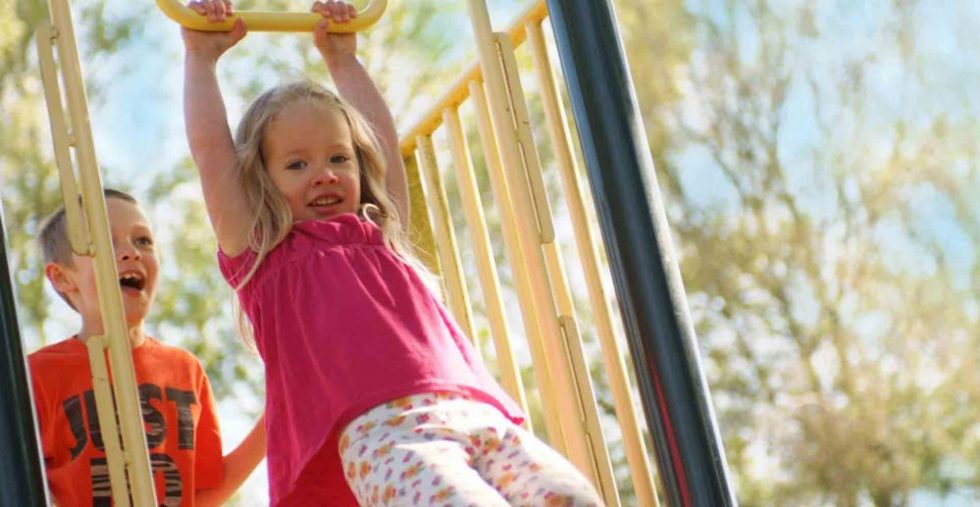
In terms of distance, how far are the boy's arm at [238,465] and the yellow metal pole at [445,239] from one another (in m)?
0.46

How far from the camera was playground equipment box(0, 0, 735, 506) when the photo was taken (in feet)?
5.42

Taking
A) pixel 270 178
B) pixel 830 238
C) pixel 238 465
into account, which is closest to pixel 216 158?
pixel 270 178

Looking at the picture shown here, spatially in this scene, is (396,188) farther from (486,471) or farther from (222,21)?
(486,471)

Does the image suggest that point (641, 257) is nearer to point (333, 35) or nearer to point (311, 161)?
point (311, 161)

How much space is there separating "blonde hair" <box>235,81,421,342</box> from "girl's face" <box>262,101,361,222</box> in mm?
13

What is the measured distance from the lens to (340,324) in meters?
1.81

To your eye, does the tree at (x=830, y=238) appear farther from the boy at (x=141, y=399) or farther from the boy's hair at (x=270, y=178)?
the boy's hair at (x=270, y=178)

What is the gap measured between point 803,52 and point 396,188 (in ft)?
14.5

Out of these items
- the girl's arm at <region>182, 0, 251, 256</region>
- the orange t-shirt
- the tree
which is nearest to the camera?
the girl's arm at <region>182, 0, 251, 256</region>

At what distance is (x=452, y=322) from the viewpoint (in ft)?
6.40

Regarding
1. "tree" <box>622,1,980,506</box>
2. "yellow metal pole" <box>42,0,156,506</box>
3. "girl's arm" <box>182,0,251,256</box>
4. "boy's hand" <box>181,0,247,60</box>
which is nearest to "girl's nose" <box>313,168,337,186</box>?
"girl's arm" <box>182,0,251,256</box>

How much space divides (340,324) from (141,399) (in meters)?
0.61

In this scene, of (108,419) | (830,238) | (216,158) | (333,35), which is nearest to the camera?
(108,419)

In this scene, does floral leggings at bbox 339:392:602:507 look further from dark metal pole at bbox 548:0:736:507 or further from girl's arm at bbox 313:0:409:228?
girl's arm at bbox 313:0:409:228
